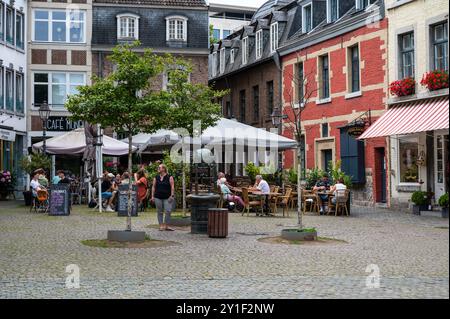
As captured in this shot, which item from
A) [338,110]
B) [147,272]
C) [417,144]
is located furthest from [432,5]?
[147,272]

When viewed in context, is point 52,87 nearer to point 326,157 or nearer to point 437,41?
point 326,157

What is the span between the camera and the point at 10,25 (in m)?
32.0

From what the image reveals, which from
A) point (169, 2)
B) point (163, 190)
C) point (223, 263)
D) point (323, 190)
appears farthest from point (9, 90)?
point (223, 263)

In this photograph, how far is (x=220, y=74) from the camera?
137 ft

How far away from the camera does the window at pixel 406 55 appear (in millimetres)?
22539

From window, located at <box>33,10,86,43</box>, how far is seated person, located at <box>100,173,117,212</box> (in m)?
14.0

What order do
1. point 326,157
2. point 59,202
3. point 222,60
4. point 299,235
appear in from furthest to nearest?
1. point 222,60
2. point 326,157
3. point 59,202
4. point 299,235

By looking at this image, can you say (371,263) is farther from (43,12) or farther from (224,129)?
(43,12)

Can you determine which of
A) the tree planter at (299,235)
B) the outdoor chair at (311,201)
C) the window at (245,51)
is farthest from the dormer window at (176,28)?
the tree planter at (299,235)

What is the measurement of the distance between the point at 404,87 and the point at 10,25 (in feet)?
65.2

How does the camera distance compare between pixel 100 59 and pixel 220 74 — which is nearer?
pixel 100 59

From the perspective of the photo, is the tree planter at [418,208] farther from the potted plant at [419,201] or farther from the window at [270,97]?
the window at [270,97]
